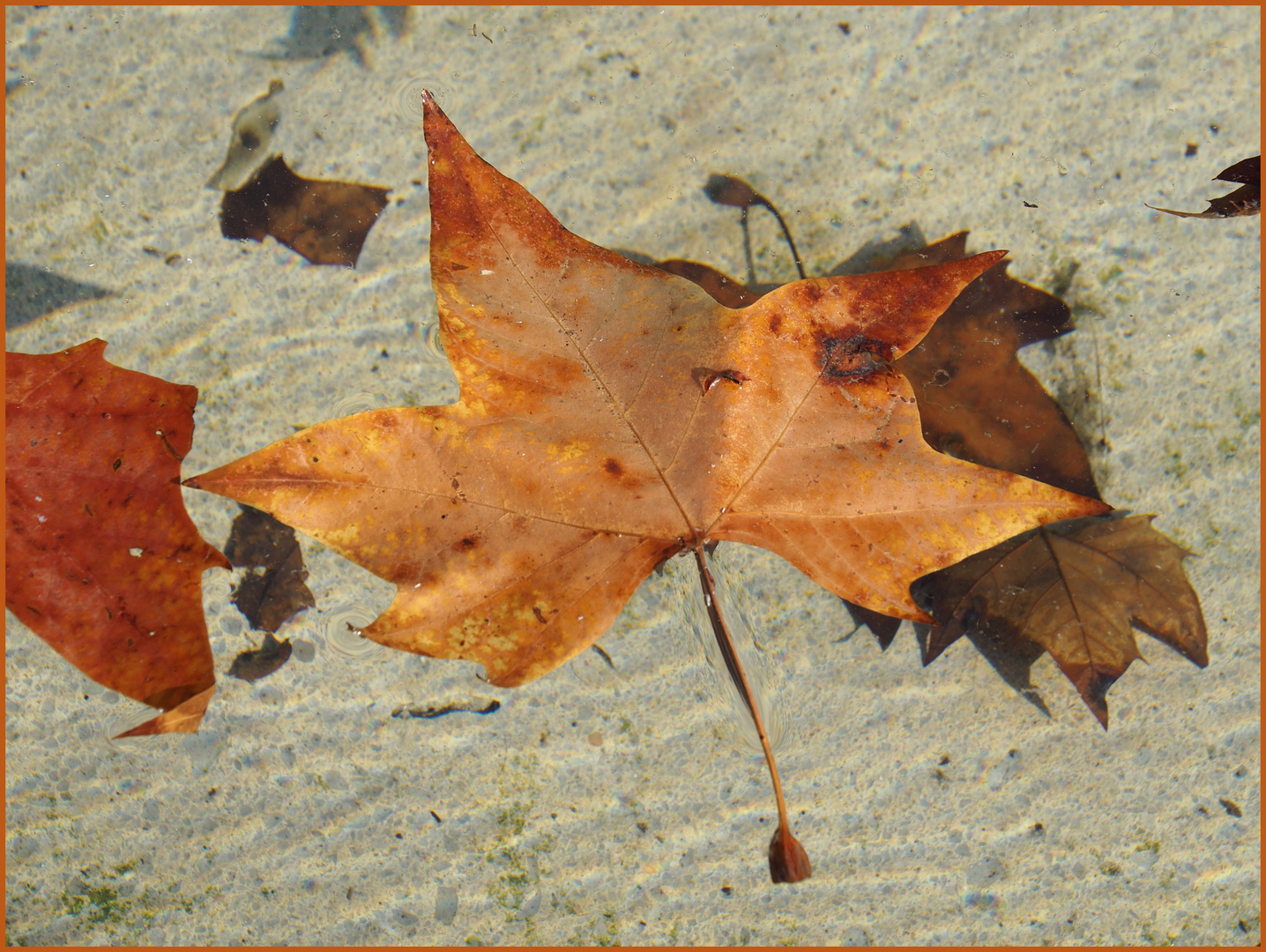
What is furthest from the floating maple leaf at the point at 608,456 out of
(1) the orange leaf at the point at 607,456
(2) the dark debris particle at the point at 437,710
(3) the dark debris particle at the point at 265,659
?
(3) the dark debris particle at the point at 265,659

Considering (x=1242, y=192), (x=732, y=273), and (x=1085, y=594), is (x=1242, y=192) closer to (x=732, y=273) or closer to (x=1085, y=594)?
(x=1085, y=594)

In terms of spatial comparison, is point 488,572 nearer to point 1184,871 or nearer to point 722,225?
point 722,225

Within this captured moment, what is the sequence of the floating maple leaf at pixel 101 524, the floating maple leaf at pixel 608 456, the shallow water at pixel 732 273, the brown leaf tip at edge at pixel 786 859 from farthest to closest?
the shallow water at pixel 732 273
the floating maple leaf at pixel 101 524
the brown leaf tip at edge at pixel 786 859
the floating maple leaf at pixel 608 456

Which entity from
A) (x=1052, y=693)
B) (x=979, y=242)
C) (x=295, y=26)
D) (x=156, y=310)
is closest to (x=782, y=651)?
(x=1052, y=693)

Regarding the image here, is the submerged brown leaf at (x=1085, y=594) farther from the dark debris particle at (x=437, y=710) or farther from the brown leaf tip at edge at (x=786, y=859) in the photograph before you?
the dark debris particle at (x=437, y=710)

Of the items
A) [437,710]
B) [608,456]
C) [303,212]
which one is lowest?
[437,710]

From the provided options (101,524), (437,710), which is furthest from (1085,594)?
(101,524)
